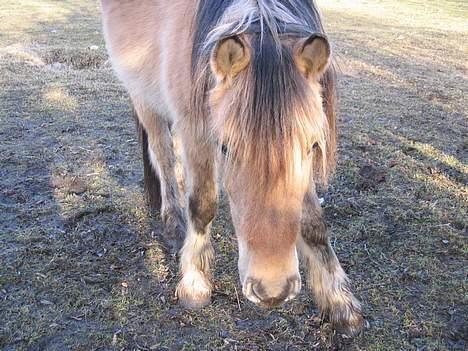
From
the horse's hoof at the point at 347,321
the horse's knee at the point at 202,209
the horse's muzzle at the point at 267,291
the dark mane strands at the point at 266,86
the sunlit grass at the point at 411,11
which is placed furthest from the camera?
the sunlit grass at the point at 411,11

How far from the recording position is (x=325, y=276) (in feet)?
8.46

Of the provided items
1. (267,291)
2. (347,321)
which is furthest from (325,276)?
(267,291)

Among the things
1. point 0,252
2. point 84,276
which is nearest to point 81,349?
point 84,276

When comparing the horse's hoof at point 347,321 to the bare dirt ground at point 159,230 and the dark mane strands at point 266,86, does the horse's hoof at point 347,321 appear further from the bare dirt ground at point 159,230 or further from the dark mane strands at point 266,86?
the dark mane strands at point 266,86

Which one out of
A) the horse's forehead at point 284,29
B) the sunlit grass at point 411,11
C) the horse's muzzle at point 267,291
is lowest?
the sunlit grass at point 411,11

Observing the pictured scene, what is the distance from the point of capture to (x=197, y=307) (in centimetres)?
267

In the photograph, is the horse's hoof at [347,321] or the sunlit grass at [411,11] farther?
the sunlit grass at [411,11]

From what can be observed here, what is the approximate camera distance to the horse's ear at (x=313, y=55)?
63.1 inches

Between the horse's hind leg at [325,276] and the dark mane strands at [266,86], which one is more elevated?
the dark mane strands at [266,86]

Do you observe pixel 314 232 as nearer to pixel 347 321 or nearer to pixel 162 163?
pixel 347 321

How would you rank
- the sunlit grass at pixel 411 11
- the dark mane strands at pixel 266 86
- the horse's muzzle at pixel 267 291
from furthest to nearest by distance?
the sunlit grass at pixel 411 11 → the horse's muzzle at pixel 267 291 → the dark mane strands at pixel 266 86

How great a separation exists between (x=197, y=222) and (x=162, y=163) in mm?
959

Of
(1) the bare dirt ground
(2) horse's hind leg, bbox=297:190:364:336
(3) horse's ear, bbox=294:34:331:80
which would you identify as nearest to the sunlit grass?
(1) the bare dirt ground

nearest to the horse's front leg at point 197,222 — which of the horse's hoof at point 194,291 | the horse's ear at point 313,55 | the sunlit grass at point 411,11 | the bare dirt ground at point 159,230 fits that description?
the horse's hoof at point 194,291
